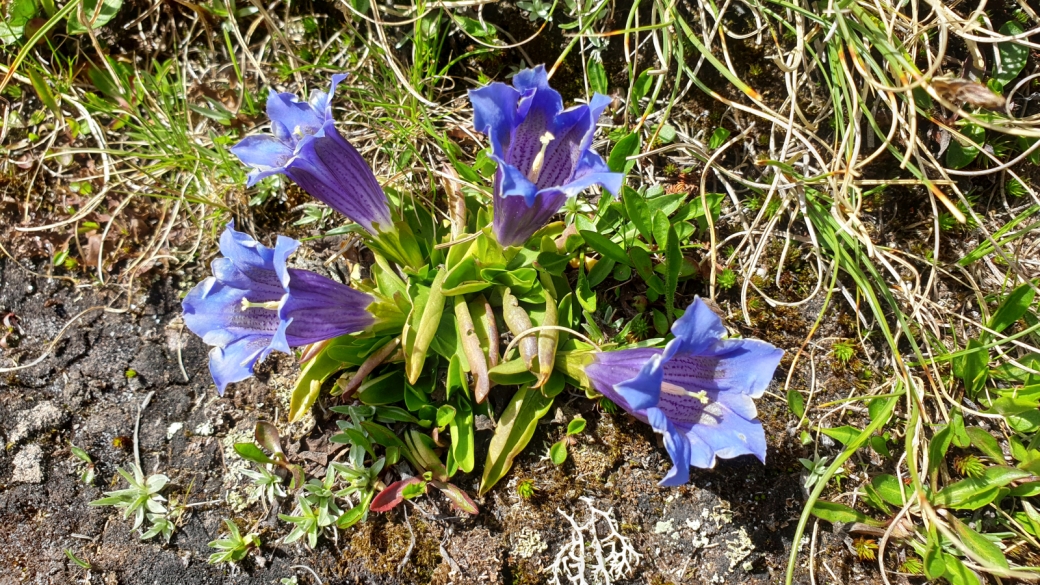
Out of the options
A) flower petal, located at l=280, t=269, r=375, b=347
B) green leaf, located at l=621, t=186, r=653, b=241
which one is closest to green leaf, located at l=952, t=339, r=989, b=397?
green leaf, located at l=621, t=186, r=653, b=241

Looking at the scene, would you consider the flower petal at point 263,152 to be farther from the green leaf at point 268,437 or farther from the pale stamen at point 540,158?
the green leaf at point 268,437

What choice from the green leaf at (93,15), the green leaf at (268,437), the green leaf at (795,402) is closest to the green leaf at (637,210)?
the green leaf at (795,402)

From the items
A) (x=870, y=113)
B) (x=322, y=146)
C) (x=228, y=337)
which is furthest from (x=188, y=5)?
(x=870, y=113)

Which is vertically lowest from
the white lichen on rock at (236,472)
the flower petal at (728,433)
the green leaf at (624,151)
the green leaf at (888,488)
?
the green leaf at (888,488)

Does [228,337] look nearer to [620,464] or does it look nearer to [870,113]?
[620,464]

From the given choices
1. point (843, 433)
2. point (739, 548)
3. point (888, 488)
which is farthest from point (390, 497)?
point (888, 488)
